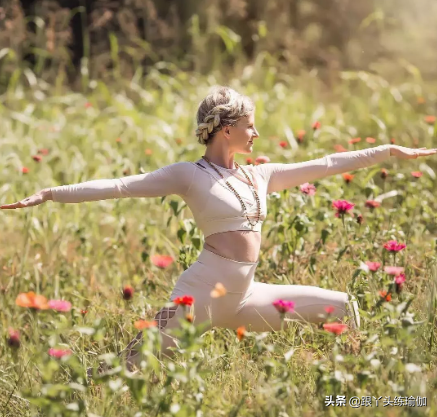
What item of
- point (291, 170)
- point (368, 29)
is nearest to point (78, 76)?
point (368, 29)

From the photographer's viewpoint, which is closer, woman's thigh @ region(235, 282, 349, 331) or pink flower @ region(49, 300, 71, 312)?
pink flower @ region(49, 300, 71, 312)

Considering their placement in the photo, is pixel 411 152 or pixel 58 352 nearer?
pixel 58 352

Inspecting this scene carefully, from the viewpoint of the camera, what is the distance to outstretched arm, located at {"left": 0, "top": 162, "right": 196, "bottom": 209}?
254 centimetres

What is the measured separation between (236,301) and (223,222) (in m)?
0.28

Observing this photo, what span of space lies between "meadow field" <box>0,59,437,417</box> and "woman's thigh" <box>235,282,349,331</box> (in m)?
0.06

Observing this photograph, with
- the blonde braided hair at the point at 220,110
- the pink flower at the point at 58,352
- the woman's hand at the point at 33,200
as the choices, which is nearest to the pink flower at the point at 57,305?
the pink flower at the point at 58,352

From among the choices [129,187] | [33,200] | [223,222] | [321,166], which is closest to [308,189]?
[321,166]

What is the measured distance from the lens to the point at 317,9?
781 cm

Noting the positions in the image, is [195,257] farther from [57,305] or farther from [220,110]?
[57,305]

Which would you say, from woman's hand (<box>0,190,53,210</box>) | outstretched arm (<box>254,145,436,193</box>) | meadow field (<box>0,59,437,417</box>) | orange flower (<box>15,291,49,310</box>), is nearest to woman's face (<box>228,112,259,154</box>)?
outstretched arm (<box>254,145,436,193</box>)

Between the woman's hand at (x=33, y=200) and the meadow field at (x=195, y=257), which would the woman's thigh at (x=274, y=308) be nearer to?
the meadow field at (x=195, y=257)

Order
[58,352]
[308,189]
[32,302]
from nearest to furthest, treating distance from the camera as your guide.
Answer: [32,302]
[58,352]
[308,189]

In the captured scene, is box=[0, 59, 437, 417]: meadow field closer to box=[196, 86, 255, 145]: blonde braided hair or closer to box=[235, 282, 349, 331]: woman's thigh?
box=[235, 282, 349, 331]: woman's thigh

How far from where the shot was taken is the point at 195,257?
10.8ft
